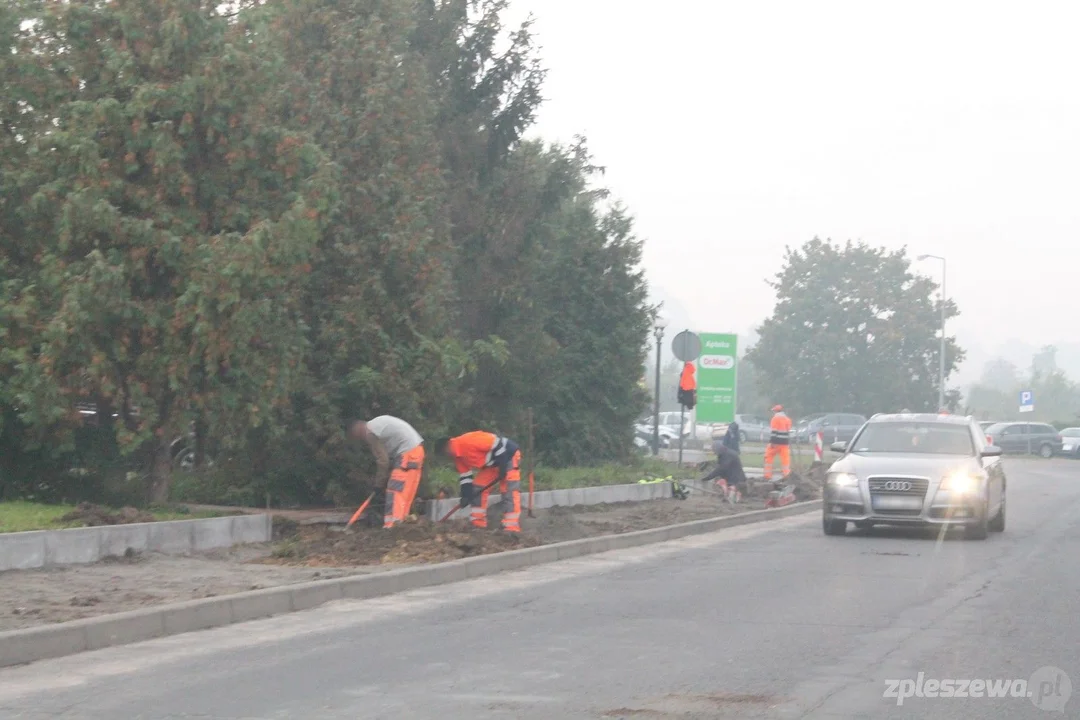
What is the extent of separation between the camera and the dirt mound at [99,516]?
40.5 feet

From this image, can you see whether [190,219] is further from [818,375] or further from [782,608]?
[818,375]

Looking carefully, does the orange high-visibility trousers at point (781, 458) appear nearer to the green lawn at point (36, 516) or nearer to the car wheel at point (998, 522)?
the car wheel at point (998, 522)

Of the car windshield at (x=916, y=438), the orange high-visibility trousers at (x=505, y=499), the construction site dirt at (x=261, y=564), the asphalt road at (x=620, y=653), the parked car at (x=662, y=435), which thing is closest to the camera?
the asphalt road at (x=620, y=653)

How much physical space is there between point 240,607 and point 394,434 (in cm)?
534

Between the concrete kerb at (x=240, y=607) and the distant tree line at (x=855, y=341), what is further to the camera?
the distant tree line at (x=855, y=341)

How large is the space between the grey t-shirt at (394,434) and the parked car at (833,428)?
4653 cm

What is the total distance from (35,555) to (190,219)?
4.35 metres

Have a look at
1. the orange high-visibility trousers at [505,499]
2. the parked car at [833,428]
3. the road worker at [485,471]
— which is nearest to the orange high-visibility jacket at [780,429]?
the orange high-visibility trousers at [505,499]

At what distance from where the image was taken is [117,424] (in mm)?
14086

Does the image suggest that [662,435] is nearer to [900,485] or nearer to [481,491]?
[900,485]

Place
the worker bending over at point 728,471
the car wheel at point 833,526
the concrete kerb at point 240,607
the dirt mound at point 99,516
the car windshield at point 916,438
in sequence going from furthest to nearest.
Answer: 1. the worker bending over at point 728,471
2. the car windshield at point 916,438
3. the car wheel at point 833,526
4. the dirt mound at point 99,516
5. the concrete kerb at point 240,607

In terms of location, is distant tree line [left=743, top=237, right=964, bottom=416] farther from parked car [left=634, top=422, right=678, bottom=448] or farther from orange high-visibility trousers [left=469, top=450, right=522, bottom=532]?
orange high-visibility trousers [left=469, top=450, right=522, bottom=532]

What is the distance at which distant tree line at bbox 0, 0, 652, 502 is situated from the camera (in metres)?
13.6

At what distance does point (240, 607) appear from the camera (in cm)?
964
